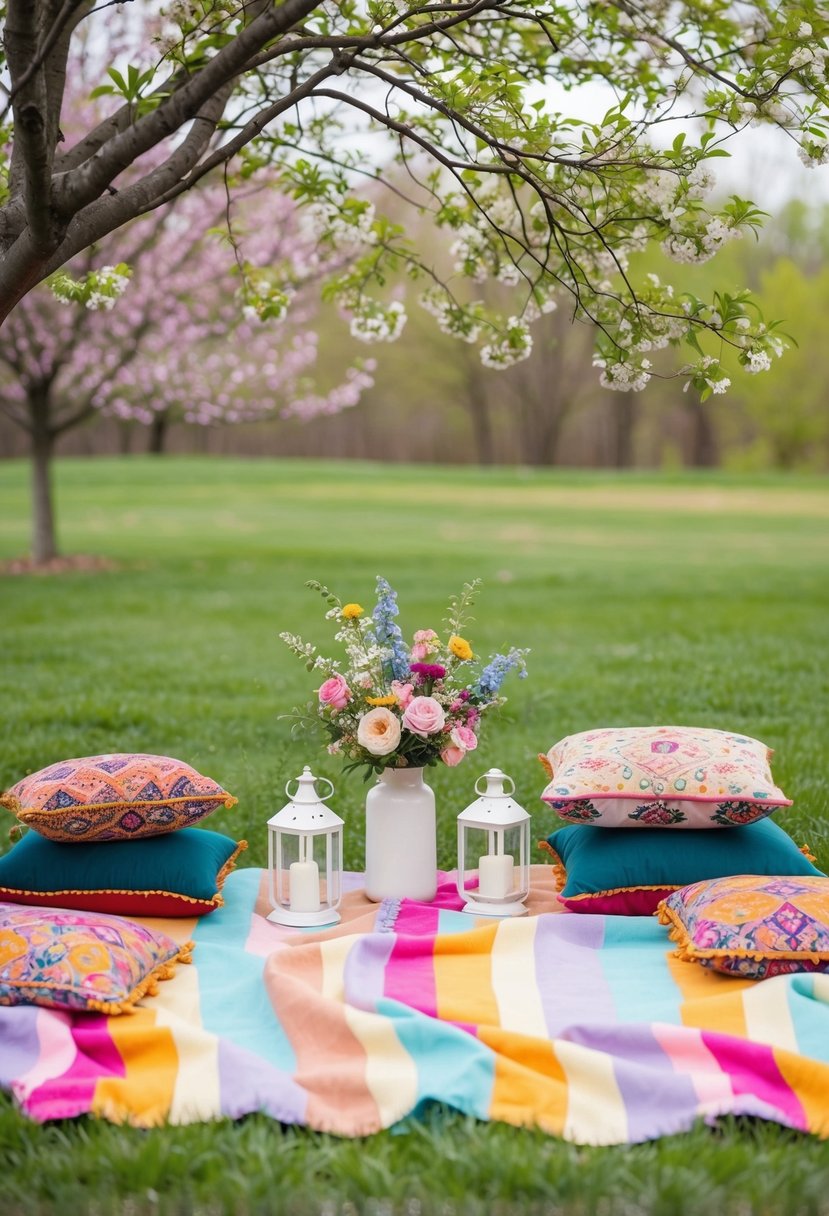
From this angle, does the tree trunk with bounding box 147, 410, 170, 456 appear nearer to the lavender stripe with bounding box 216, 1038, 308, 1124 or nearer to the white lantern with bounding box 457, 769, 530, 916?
the white lantern with bounding box 457, 769, 530, 916

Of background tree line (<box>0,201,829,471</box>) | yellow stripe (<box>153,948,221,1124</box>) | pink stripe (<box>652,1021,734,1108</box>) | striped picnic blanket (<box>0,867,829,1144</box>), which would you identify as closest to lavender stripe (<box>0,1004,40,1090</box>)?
striped picnic blanket (<box>0,867,829,1144</box>)

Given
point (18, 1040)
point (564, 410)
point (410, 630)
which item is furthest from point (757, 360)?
point (564, 410)

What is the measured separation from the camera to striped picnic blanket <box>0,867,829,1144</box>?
8.66 ft

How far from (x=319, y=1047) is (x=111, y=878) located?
1.15 meters

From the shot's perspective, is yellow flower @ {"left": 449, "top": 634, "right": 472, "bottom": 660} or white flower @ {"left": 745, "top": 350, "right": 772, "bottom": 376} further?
yellow flower @ {"left": 449, "top": 634, "right": 472, "bottom": 660}

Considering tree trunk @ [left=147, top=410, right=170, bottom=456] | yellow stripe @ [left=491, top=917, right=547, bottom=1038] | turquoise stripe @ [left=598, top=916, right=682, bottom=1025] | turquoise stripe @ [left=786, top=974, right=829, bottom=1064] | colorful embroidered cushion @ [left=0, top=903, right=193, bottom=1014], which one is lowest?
turquoise stripe @ [left=598, top=916, right=682, bottom=1025]

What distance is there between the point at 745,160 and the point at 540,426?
431 inches

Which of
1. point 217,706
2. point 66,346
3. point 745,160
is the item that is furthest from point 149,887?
point 745,160

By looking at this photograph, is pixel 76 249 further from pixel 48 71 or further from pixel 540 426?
pixel 540 426

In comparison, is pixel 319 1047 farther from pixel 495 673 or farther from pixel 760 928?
pixel 495 673

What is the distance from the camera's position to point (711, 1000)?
3.06 meters

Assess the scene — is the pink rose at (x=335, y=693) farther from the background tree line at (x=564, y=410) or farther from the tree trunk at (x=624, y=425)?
the tree trunk at (x=624, y=425)

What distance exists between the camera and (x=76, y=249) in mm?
3555

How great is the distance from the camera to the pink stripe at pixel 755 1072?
2.64 m
